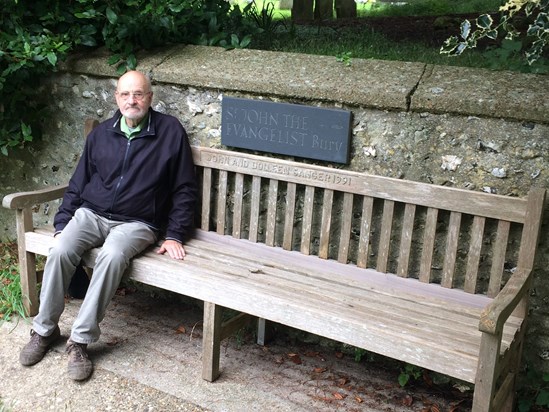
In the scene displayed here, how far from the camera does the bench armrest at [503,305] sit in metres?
2.48

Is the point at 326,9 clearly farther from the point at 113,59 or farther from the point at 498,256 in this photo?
the point at 498,256

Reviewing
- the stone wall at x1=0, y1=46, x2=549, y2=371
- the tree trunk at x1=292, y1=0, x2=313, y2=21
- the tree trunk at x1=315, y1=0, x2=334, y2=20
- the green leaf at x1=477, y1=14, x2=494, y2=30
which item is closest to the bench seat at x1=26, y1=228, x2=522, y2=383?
the stone wall at x1=0, y1=46, x2=549, y2=371

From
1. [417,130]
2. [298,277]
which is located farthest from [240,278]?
[417,130]

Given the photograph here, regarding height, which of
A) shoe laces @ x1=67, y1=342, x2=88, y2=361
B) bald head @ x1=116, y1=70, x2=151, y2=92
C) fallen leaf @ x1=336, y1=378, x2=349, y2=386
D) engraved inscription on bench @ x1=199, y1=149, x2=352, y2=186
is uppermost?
bald head @ x1=116, y1=70, x2=151, y2=92

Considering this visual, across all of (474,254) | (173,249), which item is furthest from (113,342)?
(474,254)

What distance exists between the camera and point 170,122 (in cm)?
379

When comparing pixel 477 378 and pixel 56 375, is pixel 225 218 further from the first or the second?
pixel 477 378

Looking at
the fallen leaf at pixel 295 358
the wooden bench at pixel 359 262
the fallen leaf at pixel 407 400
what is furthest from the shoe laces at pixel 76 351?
the fallen leaf at pixel 407 400

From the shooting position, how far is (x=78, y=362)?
343 cm

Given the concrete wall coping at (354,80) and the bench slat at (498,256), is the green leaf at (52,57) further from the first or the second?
the bench slat at (498,256)

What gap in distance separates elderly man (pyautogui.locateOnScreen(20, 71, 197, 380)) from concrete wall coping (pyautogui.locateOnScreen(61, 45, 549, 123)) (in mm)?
374

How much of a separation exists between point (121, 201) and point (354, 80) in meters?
1.42

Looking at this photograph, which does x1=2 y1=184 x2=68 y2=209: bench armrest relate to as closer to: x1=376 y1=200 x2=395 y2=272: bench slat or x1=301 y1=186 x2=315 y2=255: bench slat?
x1=301 y1=186 x2=315 y2=255: bench slat

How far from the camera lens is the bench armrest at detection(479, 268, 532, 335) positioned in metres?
2.48
